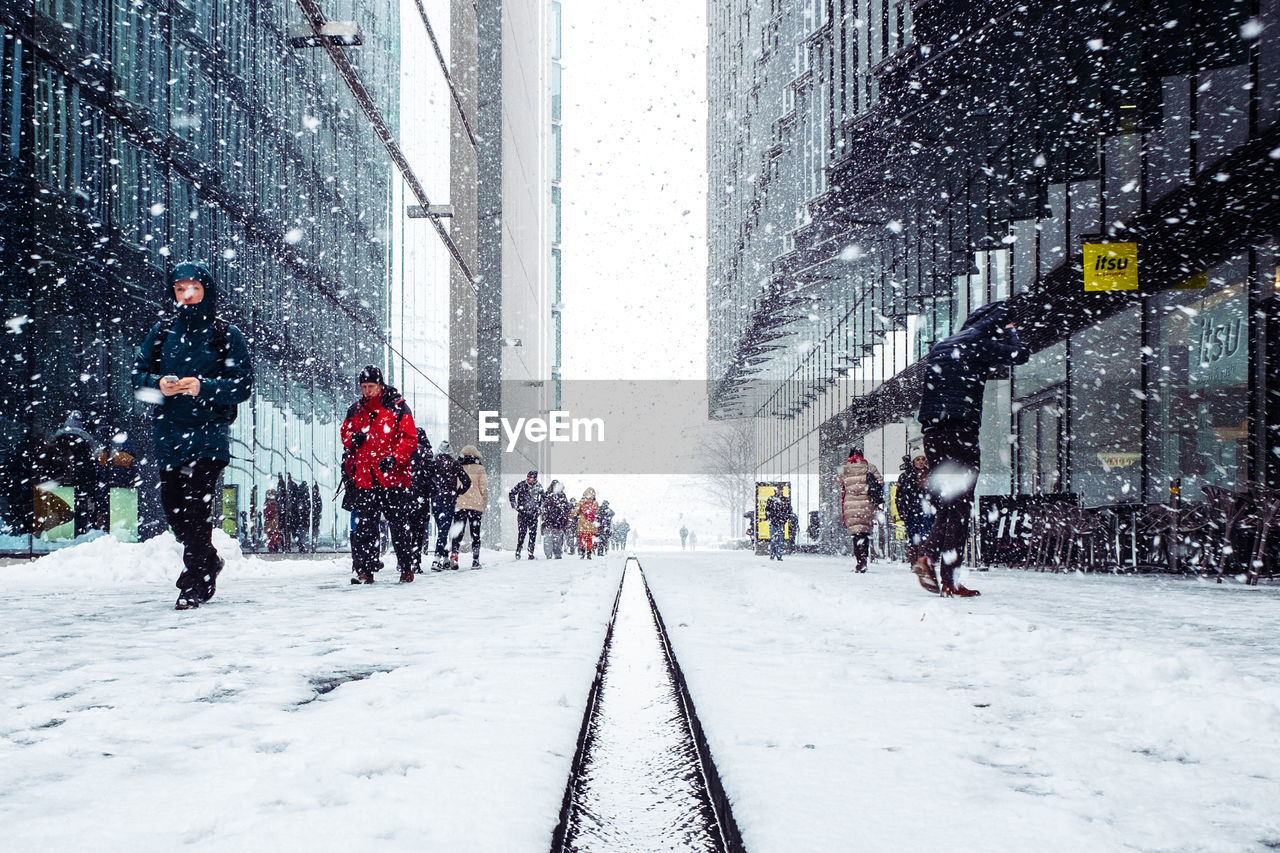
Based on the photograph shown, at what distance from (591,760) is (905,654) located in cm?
213

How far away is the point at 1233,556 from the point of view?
1118 centimetres

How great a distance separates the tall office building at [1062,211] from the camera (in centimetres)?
1265

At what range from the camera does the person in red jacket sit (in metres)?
8.66

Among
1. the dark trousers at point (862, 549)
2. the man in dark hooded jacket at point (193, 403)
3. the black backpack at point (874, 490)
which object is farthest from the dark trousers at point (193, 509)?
the dark trousers at point (862, 549)

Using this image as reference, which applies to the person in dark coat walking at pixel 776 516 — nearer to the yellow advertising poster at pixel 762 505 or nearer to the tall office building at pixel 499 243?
the yellow advertising poster at pixel 762 505

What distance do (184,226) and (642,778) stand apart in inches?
589

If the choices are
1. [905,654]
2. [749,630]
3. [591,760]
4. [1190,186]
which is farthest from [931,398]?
[1190,186]

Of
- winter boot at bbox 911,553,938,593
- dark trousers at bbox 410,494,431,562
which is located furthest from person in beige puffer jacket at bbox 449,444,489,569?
winter boot at bbox 911,553,938,593

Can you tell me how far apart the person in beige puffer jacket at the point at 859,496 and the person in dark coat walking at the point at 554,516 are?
8.31 meters

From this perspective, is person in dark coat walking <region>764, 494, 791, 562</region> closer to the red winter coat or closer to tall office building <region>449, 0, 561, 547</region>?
the red winter coat

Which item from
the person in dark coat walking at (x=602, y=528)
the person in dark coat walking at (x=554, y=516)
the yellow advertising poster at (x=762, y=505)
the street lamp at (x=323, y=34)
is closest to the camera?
the street lamp at (x=323, y=34)

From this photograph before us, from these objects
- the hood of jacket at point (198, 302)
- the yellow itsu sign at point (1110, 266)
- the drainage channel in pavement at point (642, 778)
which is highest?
the yellow itsu sign at point (1110, 266)

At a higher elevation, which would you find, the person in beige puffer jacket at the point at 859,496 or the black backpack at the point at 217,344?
the black backpack at the point at 217,344

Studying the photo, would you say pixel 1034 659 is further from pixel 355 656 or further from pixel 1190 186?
pixel 1190 186
